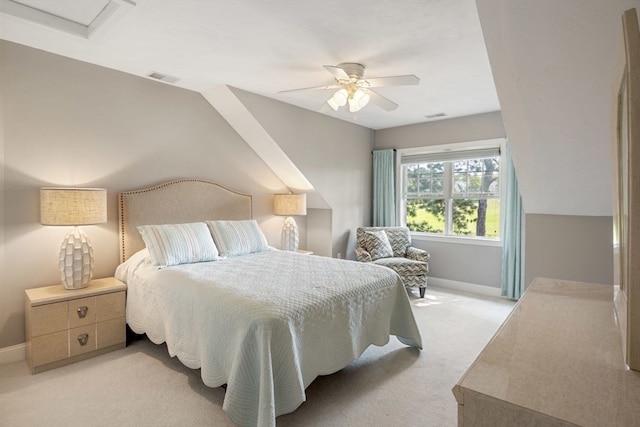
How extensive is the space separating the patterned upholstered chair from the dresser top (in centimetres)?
298

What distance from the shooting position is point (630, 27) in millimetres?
705

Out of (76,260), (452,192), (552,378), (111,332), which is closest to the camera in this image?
(552,378)

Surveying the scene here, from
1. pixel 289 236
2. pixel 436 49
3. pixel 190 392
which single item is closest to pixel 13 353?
pixel 190 392

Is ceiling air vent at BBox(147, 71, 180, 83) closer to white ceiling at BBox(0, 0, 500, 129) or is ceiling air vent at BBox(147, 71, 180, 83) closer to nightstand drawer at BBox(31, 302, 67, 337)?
white ceiling at BBox(0, 0, 500, 129)

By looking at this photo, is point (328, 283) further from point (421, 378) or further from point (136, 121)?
point (136, 121)

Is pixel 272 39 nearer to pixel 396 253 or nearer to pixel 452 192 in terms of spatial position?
pixel 396 253

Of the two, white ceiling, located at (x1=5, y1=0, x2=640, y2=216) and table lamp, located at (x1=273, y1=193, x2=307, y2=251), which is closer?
white ceiling, located at (x1=5, y1=0, x2=640, y2=216)

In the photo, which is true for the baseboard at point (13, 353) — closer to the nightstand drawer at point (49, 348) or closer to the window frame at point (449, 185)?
the nightstand drawer at point (49, 348)

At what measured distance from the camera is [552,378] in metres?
0.73

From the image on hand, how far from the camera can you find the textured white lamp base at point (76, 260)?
2.75 metres

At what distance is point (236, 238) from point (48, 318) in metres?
1.66

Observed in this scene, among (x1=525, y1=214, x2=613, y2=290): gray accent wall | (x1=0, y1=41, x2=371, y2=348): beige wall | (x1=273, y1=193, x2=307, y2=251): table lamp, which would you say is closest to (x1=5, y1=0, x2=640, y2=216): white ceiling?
(x1=525, y1=214, x2=613, y2=290): gray accent wall

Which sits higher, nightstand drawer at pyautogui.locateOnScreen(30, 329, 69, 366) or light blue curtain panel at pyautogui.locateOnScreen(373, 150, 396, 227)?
light blue curtain panel at pyautogui.locateOnScreen(373, 150, 396, 227)

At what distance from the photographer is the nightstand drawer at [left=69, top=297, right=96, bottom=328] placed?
2.69 metres
